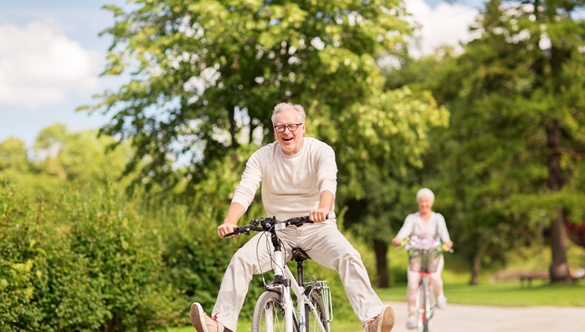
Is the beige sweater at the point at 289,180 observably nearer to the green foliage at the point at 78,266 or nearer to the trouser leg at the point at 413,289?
the green foliage at the point at 78,266

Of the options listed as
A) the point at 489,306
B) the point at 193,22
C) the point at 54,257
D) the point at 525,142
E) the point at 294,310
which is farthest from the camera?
the point at 525,142

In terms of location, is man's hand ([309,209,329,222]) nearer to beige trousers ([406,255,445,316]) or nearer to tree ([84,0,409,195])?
beige trousers ([406,255,445,316])

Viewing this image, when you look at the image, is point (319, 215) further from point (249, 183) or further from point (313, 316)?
point (313, 316)

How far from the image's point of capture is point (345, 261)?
6180 mm

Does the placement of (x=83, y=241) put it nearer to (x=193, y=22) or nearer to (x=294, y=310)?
(x=294, y=310)

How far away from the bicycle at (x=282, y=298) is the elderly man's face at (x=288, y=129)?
61 centimetres

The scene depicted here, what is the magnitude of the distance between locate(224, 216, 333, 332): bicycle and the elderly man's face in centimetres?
61

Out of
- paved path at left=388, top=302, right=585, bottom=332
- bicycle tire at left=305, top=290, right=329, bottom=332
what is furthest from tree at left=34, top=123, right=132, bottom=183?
bicycle tire at left=305, top=290, right=329, bottom=332

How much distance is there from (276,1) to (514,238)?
31.2m

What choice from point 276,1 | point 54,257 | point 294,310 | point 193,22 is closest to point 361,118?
point 276,1

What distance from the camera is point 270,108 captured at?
24.0m

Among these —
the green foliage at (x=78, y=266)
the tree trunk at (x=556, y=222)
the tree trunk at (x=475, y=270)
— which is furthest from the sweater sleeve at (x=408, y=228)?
the tree trunk at (x=475, y=270)

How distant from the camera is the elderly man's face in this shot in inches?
246

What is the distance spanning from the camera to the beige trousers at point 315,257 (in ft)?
19.7
